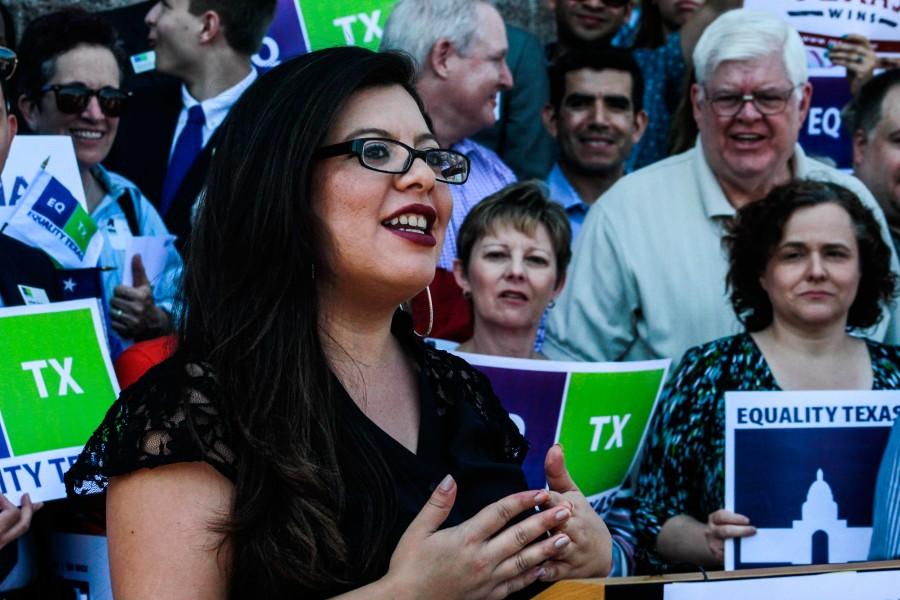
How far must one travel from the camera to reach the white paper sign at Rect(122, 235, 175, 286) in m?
4.21

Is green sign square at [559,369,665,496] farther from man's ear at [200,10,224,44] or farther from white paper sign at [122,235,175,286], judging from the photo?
man's ear at [200,10,224,44]

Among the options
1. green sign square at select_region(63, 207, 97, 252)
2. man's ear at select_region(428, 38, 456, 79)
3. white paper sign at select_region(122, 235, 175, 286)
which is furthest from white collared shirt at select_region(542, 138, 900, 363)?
green sign square at select_region(63, 207, 97, 252)

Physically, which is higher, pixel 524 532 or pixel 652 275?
pixel 652 275

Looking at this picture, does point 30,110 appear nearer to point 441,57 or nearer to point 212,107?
point 212,107

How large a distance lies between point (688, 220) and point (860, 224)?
71cm

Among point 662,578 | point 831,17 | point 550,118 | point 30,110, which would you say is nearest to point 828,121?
point 831,17

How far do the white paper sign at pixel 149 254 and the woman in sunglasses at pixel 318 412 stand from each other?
197 centimetres

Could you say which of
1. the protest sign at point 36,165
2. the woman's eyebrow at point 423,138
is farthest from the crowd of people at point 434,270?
the protest sign at point 36,165

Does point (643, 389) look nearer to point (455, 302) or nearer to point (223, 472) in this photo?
point (455, 302)

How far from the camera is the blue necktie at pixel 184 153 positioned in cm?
525

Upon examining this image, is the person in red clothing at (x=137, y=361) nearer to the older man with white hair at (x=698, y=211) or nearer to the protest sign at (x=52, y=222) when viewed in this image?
the protest sign at (x=52, y=222)

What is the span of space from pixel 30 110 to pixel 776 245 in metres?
2.58

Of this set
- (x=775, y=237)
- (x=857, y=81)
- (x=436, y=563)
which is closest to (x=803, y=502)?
(x=775, y=237)

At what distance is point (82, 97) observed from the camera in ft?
15.6
